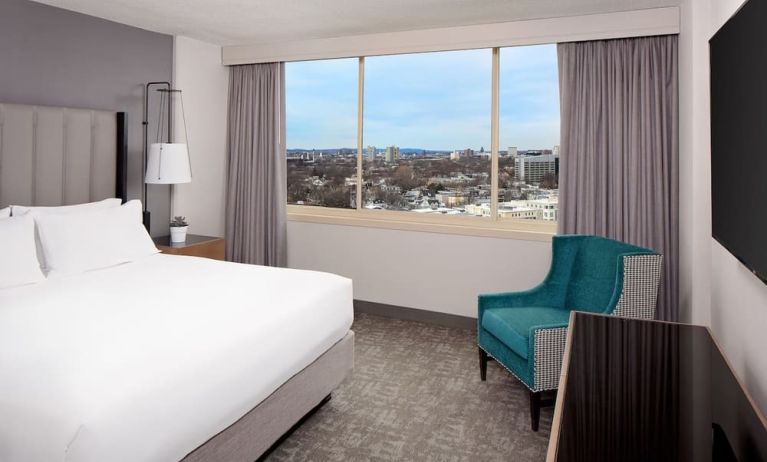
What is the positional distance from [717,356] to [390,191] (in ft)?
11.1

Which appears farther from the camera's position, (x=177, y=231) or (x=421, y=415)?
(x=177, y=231)

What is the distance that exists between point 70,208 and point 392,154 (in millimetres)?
2674

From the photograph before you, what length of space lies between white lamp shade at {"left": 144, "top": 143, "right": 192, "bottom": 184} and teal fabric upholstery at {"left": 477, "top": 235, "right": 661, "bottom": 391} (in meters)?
2.66

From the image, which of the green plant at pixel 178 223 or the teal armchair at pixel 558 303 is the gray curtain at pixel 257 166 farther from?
the teal armchair at pixel 558 303

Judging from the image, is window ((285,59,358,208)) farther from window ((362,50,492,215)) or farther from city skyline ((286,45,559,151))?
window ((362,50,492,215))

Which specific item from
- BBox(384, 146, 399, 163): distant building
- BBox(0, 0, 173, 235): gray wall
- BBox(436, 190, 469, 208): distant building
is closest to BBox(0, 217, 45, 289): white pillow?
BBox(0, 0, 173, 235): gray wall

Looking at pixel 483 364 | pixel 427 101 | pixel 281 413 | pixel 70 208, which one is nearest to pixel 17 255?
pixel 70 208

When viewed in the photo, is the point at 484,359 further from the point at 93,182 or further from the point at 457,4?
the point at 93,182

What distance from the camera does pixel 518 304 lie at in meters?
3.39

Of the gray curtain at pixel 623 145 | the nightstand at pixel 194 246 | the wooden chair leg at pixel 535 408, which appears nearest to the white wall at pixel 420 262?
the gray curtain at pixel 623 145

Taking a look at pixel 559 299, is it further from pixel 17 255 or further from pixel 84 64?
pixel 84 64

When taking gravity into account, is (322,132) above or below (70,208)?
above

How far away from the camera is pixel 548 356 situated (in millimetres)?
2756

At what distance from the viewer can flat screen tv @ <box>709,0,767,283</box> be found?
150cm
